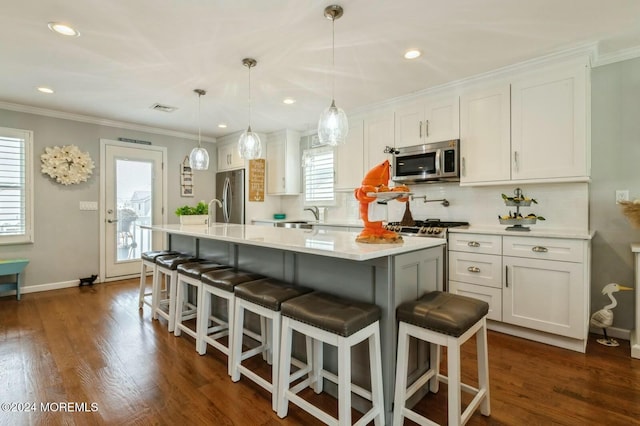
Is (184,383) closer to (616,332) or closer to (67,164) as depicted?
(616,332)

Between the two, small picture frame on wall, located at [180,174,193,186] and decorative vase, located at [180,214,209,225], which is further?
small picture frame on wall, located at [180,174,193,186]

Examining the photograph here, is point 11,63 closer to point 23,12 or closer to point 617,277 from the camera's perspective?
point 23,12

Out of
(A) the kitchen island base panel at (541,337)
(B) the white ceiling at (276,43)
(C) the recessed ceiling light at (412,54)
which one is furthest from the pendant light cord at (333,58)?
(A) the kitchen island base panel at (541,337)

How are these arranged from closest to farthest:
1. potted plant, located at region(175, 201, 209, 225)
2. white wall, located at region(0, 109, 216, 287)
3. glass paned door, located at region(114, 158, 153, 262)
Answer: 1. potted plant, located at region(175, 201, 209, 225)
2. white wall, located at region(0, 109, 216, 287)
3. glass paned door, located at region(114, 158, 153, 262)

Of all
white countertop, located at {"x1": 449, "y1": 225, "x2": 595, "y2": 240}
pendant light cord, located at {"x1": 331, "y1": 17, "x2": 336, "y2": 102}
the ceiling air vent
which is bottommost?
white countertop, located at {"x1": 449, "y1": 225, "x2": 595, "y2": 240}

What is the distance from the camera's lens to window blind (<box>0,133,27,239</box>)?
3867mm

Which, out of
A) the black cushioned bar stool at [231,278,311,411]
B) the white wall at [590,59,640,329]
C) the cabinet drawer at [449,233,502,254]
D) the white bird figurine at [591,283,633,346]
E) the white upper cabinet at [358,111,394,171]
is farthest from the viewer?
the white upper cabinet at [358,111,394,171]

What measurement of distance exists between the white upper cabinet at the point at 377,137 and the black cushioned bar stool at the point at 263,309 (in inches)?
92.9

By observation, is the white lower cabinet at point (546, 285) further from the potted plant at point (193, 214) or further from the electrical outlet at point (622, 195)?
the potted plant at point (193, 214)

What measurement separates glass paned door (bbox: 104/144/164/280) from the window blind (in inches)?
35.3

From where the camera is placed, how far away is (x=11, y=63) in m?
2.80

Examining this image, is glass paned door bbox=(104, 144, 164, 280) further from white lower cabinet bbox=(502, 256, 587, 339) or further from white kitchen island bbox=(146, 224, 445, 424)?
white lower cabinet bbox=(502, 256, 587, 339)

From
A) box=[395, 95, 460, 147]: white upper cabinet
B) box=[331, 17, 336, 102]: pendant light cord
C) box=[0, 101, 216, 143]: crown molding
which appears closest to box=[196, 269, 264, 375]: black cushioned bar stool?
box=[331, 17, 336, 102]: pendant light cord

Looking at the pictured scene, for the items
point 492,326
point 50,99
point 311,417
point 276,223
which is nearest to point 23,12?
point 50,99
